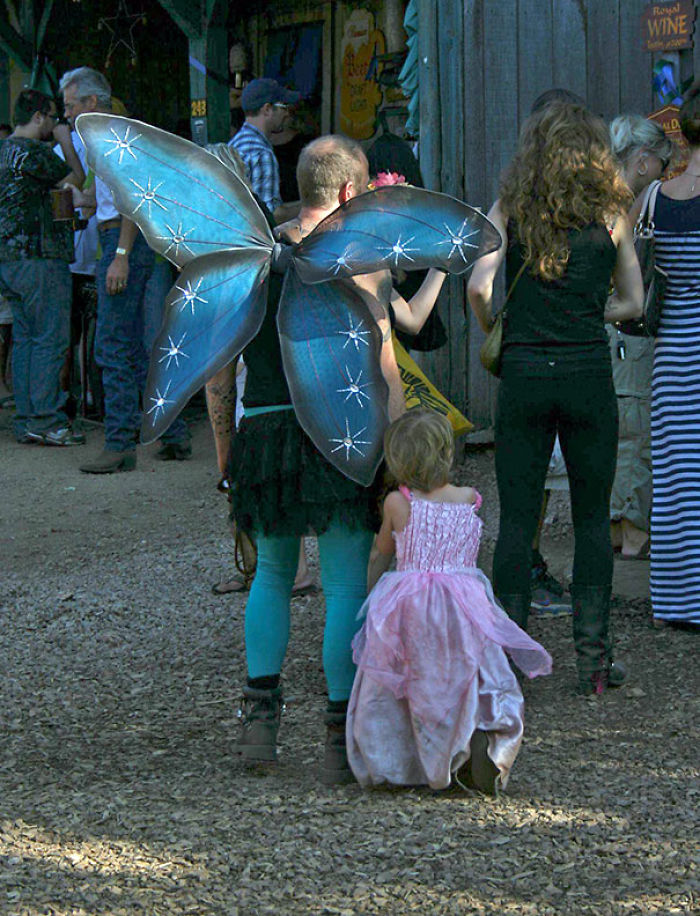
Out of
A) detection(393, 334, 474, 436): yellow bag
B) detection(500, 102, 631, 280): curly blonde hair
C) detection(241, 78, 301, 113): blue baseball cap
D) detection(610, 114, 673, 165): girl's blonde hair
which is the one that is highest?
detection(241, 78, 301, 113): blue baseball cap

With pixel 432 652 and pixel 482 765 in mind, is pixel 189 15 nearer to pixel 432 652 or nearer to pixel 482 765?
pixel 432 652

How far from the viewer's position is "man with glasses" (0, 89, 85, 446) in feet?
29.0

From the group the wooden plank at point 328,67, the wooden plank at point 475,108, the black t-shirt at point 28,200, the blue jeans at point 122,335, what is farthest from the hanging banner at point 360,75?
the wooden plank at point 475,108

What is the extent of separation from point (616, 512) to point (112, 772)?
2806 millimetres

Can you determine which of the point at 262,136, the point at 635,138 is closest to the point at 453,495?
the point at 635,138


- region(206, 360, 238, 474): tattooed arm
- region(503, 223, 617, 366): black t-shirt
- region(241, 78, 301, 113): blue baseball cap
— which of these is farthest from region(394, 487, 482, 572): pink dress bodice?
region(241, 78, 301, 113): blue baseball cap

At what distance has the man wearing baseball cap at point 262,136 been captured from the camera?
263 inches

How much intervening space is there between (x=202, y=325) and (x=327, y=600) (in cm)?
78

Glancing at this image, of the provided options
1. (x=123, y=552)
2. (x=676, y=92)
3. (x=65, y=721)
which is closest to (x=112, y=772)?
(x=65, y=721)

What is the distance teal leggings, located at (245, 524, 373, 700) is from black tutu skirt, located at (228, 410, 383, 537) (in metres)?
0.05

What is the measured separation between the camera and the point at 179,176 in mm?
3695

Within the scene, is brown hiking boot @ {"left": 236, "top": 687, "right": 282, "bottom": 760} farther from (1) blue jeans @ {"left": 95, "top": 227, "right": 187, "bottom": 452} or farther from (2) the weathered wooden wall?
(1) blue jeans @ {"left": 95, "top": 227, "right": 187, "bottom": 452}

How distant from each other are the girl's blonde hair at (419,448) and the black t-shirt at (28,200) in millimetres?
5643

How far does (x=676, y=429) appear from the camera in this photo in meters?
5.23
